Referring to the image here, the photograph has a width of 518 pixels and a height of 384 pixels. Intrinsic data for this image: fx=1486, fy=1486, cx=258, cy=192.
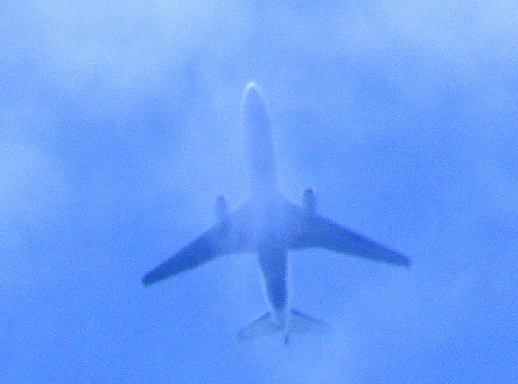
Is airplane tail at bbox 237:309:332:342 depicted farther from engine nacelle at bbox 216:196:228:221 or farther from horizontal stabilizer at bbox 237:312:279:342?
engine nacelle at bbox 216:196:228:221

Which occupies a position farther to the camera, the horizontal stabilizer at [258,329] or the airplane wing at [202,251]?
the horizontal stabilizer at [258,329]

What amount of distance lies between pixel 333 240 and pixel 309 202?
4.19 metres

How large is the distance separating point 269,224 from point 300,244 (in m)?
3.95

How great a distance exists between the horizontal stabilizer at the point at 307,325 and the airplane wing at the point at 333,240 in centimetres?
463

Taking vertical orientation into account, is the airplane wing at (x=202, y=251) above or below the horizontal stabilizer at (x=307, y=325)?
above

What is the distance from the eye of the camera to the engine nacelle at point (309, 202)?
312ft

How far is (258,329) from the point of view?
98250mm

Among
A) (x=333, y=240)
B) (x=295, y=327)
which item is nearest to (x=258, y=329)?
(x=295, y=327)

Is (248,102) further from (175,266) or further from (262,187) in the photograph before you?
(175,266)

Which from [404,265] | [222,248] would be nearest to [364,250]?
[404,265]

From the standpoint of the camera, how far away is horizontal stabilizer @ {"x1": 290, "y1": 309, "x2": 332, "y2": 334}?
98.2m

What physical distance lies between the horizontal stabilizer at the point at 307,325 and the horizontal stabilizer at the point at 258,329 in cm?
144

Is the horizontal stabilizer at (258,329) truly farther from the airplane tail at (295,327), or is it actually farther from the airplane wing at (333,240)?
the airplane wing at (333,240)

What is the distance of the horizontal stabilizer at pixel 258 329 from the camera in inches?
3861
